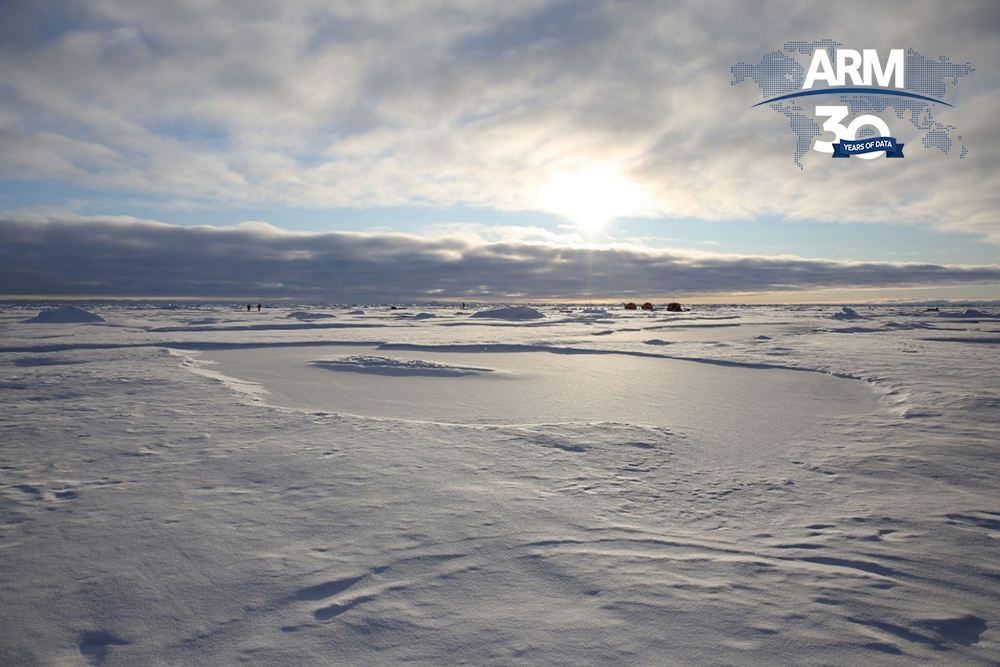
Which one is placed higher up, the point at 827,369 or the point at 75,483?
the point at 827,369

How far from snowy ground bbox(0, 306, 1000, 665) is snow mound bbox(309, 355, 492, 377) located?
3.02 metres

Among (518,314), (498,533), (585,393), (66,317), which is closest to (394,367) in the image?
(585,393)

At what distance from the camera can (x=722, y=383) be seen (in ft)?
26.0

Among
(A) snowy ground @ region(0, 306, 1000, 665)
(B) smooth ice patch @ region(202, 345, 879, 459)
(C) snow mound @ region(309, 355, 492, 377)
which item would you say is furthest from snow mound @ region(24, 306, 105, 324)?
(A) snowy ground @ region(0, 306, 1000, 665)

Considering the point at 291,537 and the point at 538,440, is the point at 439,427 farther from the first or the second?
the point at 291,537

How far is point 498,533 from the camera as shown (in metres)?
2.67

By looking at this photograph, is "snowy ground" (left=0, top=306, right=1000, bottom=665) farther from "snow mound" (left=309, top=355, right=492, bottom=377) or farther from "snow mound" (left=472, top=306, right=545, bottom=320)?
"snow mound" (left=472, top=306, right=545, bottom=320)

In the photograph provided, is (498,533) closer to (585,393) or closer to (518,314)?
(585,393)

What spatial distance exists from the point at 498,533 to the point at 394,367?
7.17 metres

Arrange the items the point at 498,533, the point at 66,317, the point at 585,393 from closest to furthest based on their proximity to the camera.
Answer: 1. the point at 498,533
2. the point at 585,393
3. the point at 66,317

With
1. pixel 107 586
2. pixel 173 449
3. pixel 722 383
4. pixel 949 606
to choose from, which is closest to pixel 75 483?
pixel 173 449

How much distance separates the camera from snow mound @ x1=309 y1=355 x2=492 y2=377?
9.18 metres

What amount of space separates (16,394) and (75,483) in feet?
15.4

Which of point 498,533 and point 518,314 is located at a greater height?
point 518,314
